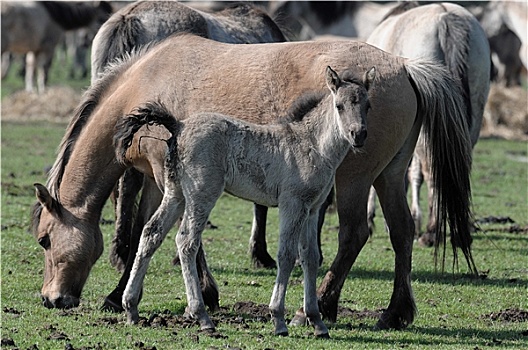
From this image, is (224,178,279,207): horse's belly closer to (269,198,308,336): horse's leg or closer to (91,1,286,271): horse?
(269,198,308,336): horse's leg

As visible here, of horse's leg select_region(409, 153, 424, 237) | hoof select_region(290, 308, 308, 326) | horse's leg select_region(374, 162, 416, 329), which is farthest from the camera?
horse's leg select_region(409, 153, 424, 237)

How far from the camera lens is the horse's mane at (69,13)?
26000mm

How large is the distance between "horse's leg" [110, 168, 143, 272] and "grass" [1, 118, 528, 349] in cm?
19

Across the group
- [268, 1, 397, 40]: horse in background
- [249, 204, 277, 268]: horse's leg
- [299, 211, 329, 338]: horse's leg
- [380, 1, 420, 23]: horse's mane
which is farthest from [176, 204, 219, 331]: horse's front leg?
[268, 1, 397, 40]: horse in background

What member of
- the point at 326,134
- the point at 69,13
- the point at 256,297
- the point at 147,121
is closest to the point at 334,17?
the point at 69,13

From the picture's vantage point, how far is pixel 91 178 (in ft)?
24.2

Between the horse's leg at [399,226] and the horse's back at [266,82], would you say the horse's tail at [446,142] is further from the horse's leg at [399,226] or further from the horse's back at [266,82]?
the horse's leg at [399,226]

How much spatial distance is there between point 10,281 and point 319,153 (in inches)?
134

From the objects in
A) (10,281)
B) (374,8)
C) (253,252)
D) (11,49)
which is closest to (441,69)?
(253,252)

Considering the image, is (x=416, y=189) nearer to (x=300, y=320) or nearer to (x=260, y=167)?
(x=300, y=320)

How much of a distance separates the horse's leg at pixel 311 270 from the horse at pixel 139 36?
7.36 feet

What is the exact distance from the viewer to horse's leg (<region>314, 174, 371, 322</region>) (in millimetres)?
6973

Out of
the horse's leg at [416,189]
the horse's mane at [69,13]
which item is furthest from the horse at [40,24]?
the horse's leg at [416,189]

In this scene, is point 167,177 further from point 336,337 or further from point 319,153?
point 336,337
